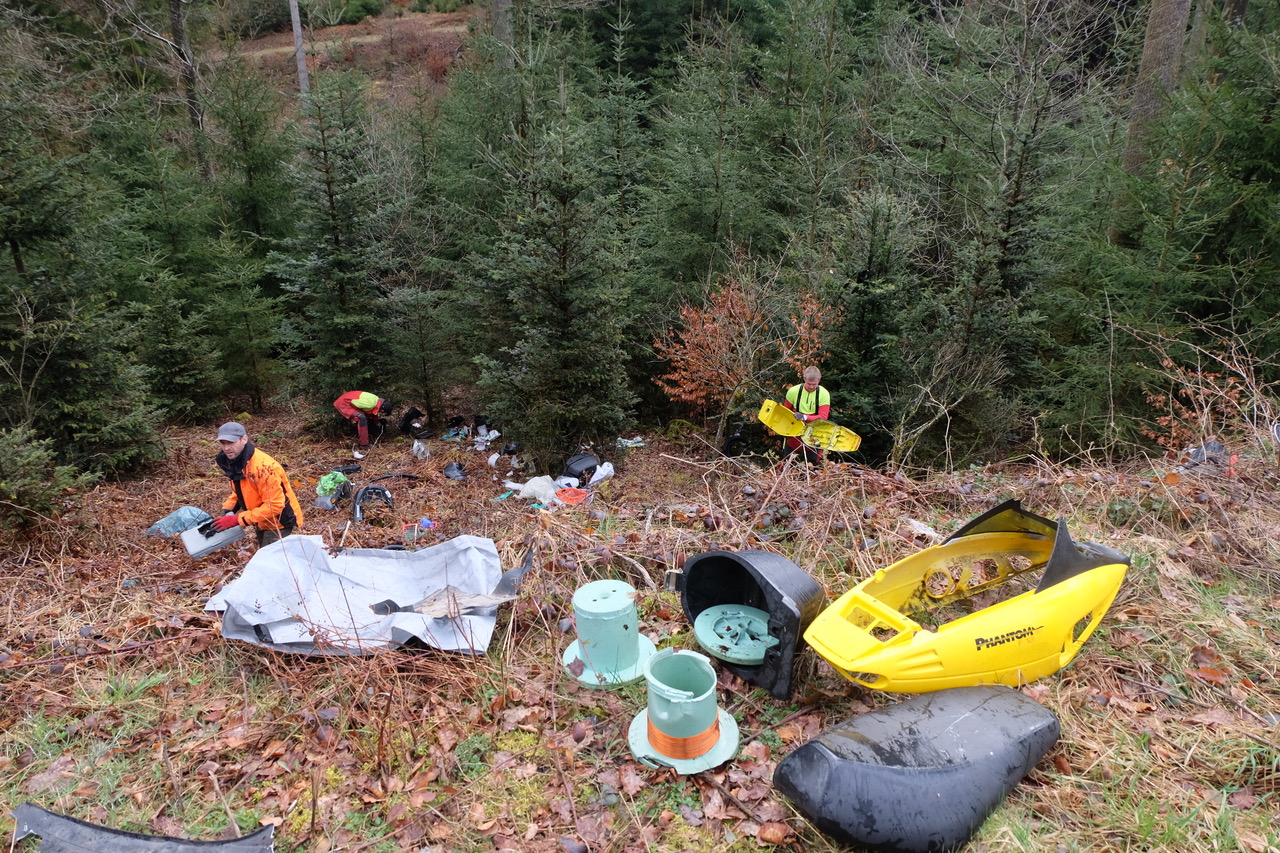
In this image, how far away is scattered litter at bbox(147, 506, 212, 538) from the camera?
269 inches

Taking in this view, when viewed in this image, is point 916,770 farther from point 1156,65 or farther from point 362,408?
point 1156,65

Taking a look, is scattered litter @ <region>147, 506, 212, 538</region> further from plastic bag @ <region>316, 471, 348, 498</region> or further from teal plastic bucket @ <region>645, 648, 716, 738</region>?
teal plastic bucket @ <region>645, 648, 716, 738</region>

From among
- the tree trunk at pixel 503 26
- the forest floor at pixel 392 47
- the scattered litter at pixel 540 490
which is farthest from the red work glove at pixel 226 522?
the forest floor at pixel 392 47

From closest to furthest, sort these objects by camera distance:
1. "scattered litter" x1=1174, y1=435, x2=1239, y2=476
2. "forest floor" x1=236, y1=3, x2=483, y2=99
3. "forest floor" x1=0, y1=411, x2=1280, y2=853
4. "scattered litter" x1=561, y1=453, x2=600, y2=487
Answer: "forest floor" x1=0, y1=411, x2=1280, y2=853, "scattered litter" x1=1174, y1=435, x2=1239, y2=476, "scattered litter" x1=561, y1=453, x2=600, y2=487, "forest floor" x1=236, y1=3, x2=483, y2=99

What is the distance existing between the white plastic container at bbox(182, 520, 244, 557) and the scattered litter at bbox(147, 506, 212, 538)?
1.94 m

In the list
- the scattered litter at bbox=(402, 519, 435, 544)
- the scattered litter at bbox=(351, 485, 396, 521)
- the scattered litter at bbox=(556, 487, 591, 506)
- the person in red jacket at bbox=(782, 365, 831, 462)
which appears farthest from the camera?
the person in red jacket at bbox=(782, 365, 831, 462)

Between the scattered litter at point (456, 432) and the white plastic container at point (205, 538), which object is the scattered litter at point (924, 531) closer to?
the white plastic container at point (205, 538)

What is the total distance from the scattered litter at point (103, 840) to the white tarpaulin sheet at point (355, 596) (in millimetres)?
1064

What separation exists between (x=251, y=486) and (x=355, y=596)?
1693 mm

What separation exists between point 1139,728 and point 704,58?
13.9m

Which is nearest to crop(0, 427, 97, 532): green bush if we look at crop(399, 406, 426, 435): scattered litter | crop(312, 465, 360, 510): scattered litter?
crop(312, 465, 360, 510): scattered litter

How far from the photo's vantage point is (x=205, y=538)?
203 inches

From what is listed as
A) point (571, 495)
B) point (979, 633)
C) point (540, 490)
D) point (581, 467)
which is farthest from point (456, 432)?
point (979, 633)

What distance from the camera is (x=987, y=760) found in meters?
2.59
